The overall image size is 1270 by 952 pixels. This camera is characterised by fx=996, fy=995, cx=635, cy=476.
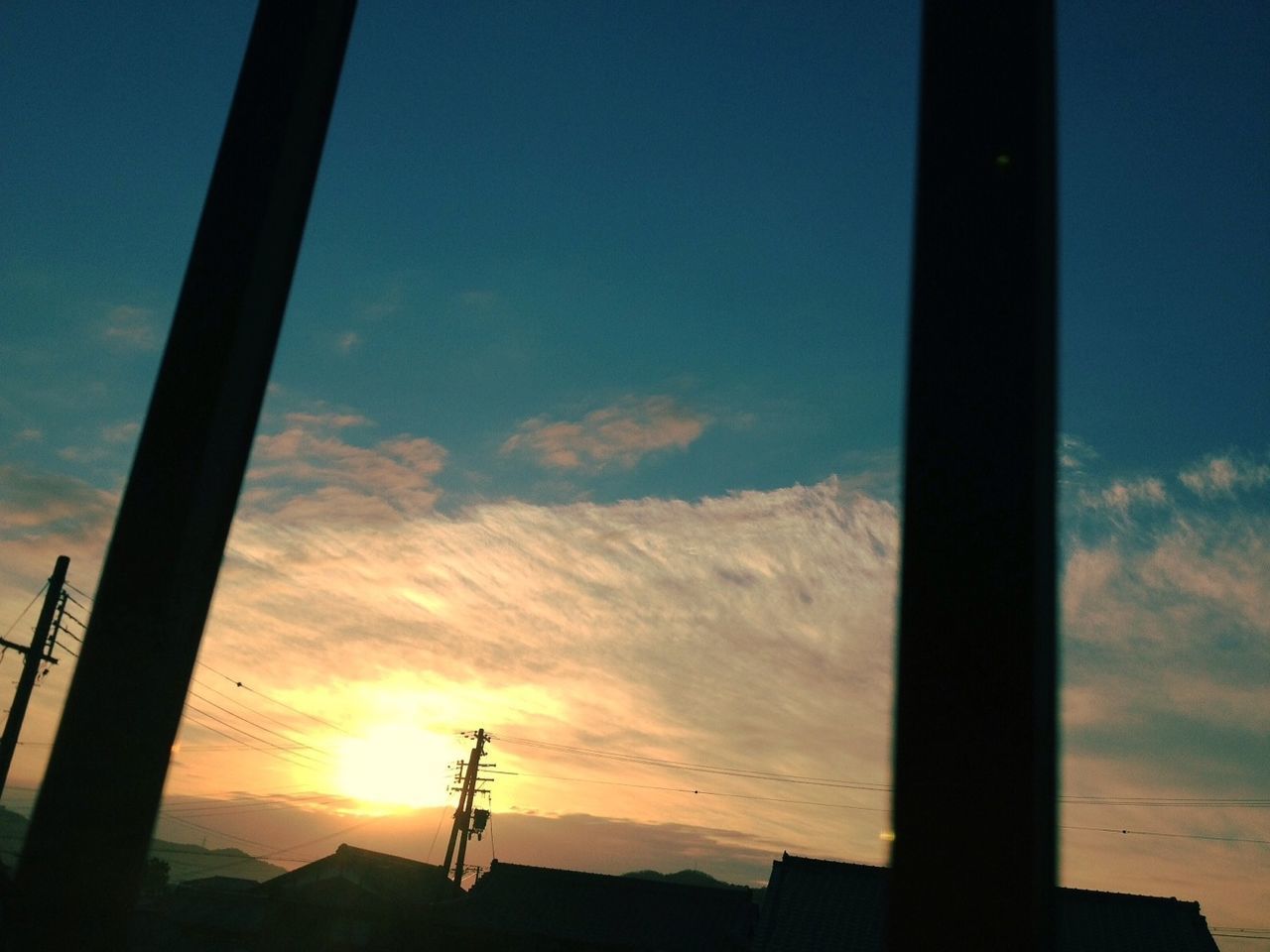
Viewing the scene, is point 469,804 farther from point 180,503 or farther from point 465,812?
point 180,503

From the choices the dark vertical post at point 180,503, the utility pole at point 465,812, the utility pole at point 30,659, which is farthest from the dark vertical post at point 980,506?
the utility pole at point 465,812

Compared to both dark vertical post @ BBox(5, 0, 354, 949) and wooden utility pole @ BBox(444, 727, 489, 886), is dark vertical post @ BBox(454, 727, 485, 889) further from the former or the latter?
dark vertical post @ BBox(5, 0, 354, 949)

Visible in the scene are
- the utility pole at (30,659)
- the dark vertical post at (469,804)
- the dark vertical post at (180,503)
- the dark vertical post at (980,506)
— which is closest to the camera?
the dark vertical post at (980,506)

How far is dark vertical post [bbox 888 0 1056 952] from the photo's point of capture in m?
0.75

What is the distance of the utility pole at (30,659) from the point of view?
15672 mm

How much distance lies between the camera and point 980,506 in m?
0.83

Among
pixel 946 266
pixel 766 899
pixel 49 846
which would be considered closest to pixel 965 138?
pixel 946 266

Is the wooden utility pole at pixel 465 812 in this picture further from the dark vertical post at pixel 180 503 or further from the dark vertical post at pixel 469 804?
the dark vertical post at pixel 180 503

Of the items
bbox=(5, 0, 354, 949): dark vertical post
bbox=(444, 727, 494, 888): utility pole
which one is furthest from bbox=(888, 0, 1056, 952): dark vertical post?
bbox=(444, 727, 494, 888): utility pole

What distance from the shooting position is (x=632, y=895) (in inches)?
1164

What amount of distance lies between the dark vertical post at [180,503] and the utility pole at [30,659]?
56.6 ft

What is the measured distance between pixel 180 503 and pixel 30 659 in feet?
61.2

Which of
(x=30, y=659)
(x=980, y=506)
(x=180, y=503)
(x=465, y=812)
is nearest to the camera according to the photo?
(x=980, y=506)

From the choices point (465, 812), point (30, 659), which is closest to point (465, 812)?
point (465, 812)
